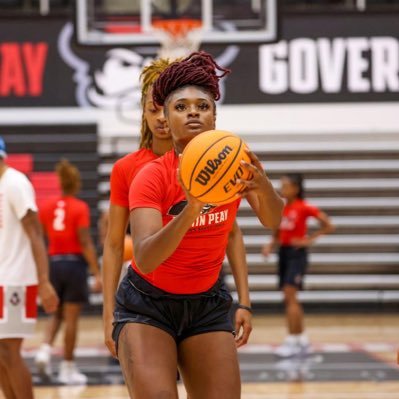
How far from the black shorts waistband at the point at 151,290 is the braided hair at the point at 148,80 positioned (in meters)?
0.82

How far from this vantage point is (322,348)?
39.1 feet

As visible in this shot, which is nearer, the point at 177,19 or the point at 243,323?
the point at 243,323

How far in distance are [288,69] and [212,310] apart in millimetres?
11549

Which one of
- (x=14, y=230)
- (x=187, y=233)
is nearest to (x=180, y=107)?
(x=187, y=233)

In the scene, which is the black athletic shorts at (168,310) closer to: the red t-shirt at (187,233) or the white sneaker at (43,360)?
the red t-shirt at (187,233)

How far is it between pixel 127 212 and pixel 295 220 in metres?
6.81

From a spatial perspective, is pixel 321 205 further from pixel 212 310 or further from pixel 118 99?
pixel 212 310

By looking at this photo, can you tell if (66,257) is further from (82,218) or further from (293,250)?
(293,250)

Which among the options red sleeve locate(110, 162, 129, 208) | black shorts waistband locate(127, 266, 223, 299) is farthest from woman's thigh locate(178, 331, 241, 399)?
red sleeve locate(110, 162, 129, 208)

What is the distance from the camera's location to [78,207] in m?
10.1

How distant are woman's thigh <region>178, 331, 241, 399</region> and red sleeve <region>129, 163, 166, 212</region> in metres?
0.64

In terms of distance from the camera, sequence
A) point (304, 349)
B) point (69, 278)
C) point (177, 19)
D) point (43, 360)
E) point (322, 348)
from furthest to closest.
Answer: point (322, 348)
point (304, 349)
point (177, 19)
point (69, 278)
point (43, 360)

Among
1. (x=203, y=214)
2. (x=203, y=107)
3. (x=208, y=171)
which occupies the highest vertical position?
(x=203, y=107)

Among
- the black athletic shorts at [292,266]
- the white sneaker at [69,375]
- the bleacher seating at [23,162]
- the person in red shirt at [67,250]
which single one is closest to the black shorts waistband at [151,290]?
the white sneaker at [69,375]
